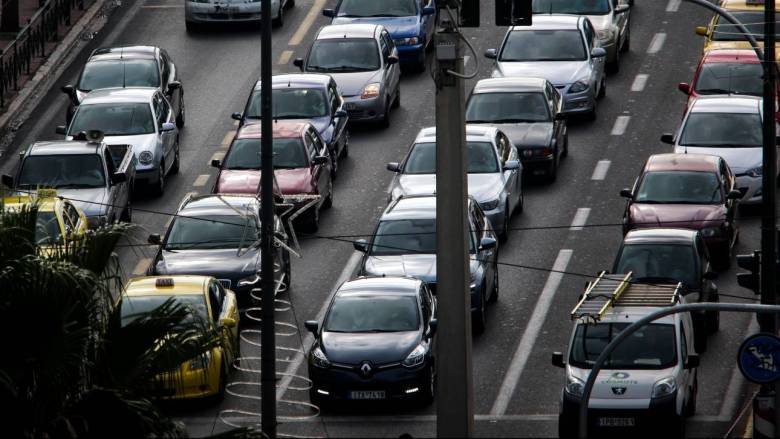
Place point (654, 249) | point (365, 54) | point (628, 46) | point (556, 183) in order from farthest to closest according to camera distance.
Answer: point (628, 46) < point (365, 54) < point (556, 183) < point (654, 249)

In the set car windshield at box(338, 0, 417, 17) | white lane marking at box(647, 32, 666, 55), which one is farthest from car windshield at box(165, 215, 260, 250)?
white lane marking at box(647, 32, 666, 55)

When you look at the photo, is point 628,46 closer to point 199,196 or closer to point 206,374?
point 199,196

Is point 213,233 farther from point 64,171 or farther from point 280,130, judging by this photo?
point 280,130

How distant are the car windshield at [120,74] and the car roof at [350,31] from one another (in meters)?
3.55

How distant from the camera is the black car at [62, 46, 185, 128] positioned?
130ft

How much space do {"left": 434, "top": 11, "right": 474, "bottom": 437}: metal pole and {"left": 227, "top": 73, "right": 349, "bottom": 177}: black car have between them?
469 inches

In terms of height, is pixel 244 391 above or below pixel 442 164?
below

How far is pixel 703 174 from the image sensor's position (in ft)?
110

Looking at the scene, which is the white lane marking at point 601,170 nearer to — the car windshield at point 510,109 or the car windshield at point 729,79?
the car windshield at point 510,109

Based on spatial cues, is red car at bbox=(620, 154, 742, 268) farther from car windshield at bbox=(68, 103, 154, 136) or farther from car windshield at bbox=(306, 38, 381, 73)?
car windshield at bbox=(68, 103, 154, 136)

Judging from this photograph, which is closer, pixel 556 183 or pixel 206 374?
pixel 206 374

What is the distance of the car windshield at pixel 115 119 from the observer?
36656mm

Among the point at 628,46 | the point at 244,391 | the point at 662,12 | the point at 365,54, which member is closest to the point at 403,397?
the point at 244,391

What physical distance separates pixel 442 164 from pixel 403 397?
3.75m
